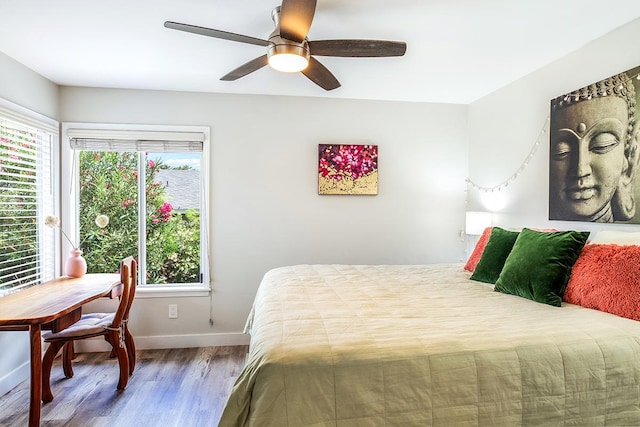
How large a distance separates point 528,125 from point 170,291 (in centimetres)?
349

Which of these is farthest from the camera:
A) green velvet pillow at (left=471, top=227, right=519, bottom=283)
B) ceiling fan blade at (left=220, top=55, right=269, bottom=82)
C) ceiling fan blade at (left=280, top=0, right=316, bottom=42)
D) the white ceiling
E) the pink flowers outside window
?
the pink flowers outside window

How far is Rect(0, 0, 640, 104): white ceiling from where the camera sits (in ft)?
6.46

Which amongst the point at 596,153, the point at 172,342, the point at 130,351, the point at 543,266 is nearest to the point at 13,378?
the point at 130,351

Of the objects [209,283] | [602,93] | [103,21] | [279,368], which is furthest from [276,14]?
[209,283]

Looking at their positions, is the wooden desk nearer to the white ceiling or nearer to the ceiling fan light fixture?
the white ceiling

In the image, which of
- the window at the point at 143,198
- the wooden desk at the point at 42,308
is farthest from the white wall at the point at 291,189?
the wooden desk at the point at 42,308

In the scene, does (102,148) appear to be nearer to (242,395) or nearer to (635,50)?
(242,395)

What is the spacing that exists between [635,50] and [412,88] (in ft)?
5.24

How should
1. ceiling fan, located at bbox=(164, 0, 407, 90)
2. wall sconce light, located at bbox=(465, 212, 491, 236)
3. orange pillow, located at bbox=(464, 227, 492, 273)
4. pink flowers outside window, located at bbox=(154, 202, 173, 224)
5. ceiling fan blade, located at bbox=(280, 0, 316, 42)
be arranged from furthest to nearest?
pink flowers outside window, located at bbox=(154, 202, 173, 224) → wall sconce light, located at bbox=(465, 212, 491, 236) → orange pillow, located at bbox=(464, 227, 492, 273) → ceiling fan, located at bbox=(164, 0, 407, 90) → ceiling fan blade, located at bbox=(280, 0, 316, 42)

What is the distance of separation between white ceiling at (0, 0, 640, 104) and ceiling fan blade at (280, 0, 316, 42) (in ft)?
1.04

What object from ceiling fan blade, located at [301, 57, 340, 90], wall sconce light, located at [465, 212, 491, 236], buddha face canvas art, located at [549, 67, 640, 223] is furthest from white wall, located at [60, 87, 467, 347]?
buddha face canvas art, located at [549, 67, 640, 223]

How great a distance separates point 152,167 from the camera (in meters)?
3.49

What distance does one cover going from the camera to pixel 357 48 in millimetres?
1938

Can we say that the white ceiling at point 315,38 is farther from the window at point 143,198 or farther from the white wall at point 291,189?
the window at point 143,198
